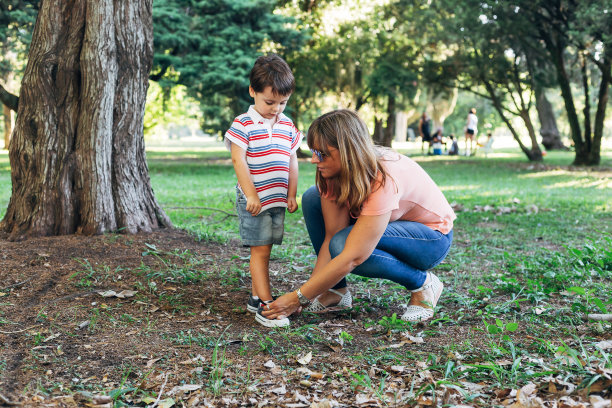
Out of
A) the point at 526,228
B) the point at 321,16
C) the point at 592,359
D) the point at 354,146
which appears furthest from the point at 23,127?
the point at 321,16

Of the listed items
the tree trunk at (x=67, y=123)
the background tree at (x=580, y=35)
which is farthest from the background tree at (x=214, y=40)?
the tree trunk at (x=67, y=123)

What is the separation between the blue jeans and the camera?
3406 mm

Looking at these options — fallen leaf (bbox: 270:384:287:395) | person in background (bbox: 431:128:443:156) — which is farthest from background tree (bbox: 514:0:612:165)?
fallen leaf (bbox: 270:384:287:395)

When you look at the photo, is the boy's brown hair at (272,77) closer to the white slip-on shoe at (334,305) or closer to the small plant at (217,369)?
the white slip-on shoe at (334,305)

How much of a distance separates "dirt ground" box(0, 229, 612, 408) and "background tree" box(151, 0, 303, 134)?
34.9ft

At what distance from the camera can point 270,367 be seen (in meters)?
2.89

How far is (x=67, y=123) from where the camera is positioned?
4719mm

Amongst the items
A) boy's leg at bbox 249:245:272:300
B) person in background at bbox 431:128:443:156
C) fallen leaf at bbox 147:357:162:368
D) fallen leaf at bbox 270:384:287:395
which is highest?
person in background at bbox 431:128:443:156

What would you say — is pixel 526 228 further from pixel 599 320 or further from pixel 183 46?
pixel 183 46

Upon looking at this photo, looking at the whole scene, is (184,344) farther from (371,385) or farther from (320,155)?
(320,155)

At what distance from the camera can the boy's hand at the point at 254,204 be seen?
3.43 metres

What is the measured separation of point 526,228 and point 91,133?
15.7 feet

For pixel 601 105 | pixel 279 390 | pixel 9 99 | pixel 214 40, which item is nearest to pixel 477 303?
pixel 279 390

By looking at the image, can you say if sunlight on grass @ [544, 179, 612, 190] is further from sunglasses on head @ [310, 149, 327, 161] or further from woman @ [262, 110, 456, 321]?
sunglasses on head @ [310, 149, 327, 161]
